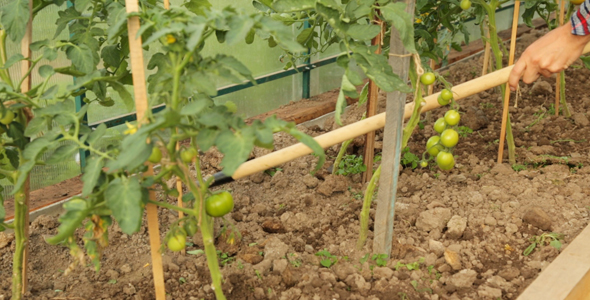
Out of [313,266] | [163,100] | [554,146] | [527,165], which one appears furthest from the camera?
[554,146]

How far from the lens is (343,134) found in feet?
5.35

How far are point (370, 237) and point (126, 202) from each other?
1.12 metres

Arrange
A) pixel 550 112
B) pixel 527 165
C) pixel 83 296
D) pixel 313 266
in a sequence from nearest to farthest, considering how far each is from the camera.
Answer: pixel 83 296
pixel 313 266
pixel 527 165
pixel 550 112

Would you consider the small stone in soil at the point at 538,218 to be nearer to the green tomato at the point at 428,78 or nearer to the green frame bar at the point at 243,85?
the green tomato at the point at 428,78

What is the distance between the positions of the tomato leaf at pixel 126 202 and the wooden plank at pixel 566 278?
3.74 feet

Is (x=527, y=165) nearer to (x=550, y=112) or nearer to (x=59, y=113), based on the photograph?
(x=550, y=112)

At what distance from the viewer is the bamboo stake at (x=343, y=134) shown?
1517 mm

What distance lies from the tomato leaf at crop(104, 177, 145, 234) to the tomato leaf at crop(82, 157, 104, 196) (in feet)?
0.13

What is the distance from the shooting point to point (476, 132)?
120 inches

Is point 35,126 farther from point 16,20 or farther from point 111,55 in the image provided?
point 111,55

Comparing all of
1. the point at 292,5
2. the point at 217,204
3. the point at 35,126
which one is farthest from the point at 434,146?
the point at 35,126

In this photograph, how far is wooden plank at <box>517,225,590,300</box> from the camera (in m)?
1.69

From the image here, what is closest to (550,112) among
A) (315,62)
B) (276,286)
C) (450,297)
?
(315,62)

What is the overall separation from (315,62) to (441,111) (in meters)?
0.95
